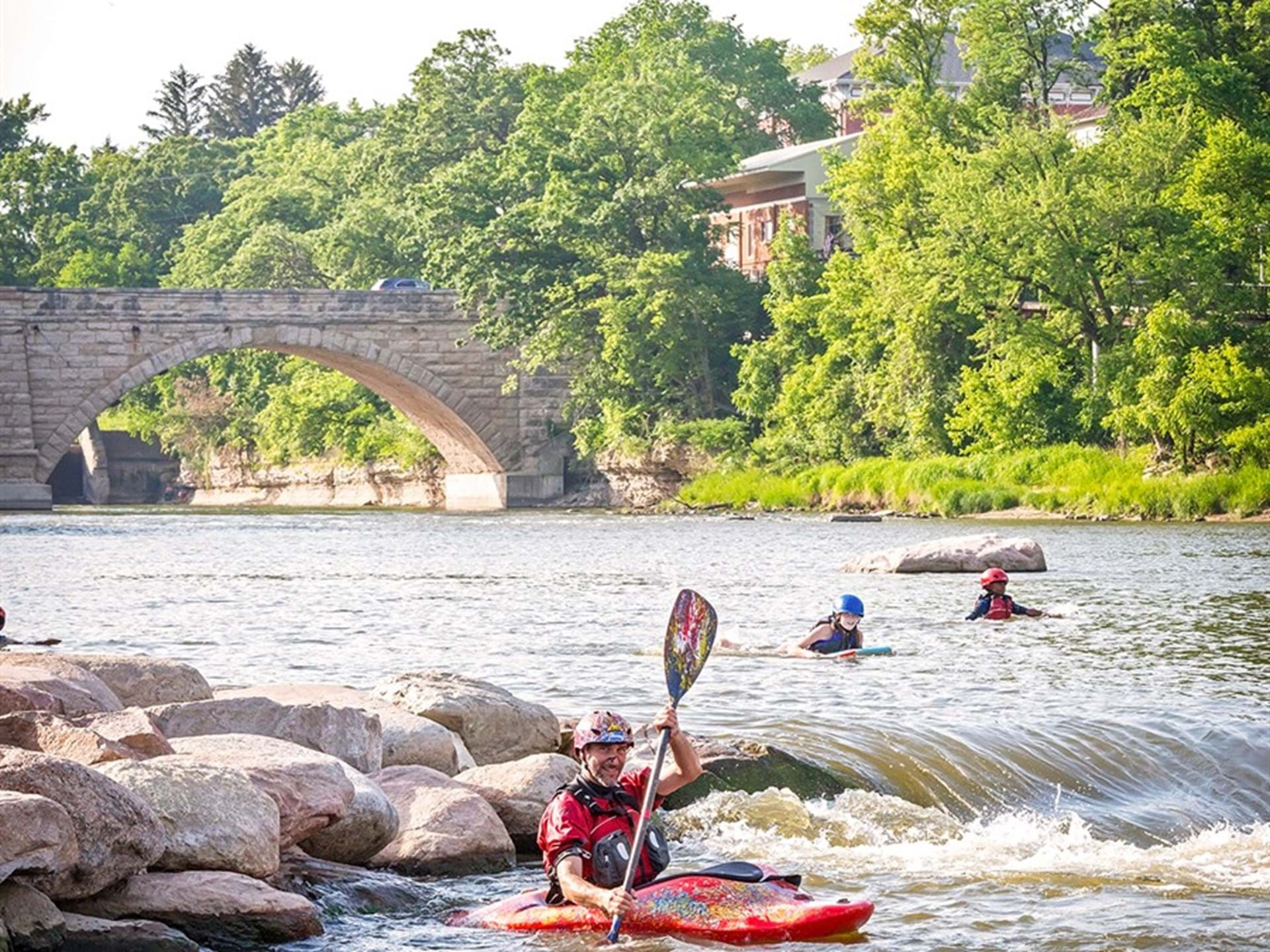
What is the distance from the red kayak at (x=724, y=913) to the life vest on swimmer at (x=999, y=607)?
1324 cm

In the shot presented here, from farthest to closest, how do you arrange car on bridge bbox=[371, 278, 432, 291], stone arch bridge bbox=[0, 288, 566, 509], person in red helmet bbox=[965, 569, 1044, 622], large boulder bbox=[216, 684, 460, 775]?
car on bridge bbox=[371, 278, 432, 291] → stone arch bridge bbox=[0, 288, 566, 509] → person in red helmet bbox=[965, 569, 1044, 622] → large boulder bbox=[216, 684, 460, 775]

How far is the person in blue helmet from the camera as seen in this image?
1983 centimetres

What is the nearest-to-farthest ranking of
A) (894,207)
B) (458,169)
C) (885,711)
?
(885,711) → (894,207) → (458,169)

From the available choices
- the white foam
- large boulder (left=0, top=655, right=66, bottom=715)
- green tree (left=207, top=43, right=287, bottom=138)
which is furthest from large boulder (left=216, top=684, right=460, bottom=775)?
green tree (left=207, top=43, right=287, bottom=138)

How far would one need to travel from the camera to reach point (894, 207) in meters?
54.3

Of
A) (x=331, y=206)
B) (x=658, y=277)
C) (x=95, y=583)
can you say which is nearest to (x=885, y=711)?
(x=95, y=583)

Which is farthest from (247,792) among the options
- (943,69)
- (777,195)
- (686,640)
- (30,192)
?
(30,192)

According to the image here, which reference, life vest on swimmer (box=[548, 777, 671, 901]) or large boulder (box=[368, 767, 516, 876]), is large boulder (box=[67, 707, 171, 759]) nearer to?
large boulder (box=[368, 767, 516, 876])

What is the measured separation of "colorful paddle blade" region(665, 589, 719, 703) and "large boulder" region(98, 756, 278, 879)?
1.80 meters

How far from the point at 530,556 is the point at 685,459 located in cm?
2402

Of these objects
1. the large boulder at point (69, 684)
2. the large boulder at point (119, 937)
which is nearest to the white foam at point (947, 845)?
the large boulder at point (69, 684)

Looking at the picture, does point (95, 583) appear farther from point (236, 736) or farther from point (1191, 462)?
point (1191, 462)

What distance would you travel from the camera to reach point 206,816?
980 cm

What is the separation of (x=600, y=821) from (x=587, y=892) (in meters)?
0.31
